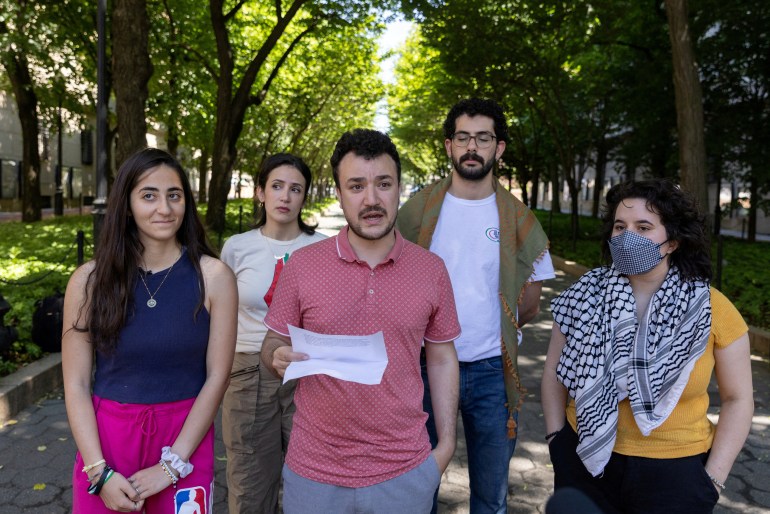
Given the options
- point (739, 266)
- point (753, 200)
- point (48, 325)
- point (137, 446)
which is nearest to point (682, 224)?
point (137, 446)

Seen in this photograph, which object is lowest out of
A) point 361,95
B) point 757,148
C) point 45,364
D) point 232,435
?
point 45,364

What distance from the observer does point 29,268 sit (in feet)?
37.5

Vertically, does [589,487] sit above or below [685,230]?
below

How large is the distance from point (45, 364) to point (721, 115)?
20.3 m

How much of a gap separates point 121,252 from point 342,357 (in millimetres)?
927

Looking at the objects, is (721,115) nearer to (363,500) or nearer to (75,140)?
(363,500)

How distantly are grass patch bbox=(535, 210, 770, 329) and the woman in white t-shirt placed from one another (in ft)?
7.34

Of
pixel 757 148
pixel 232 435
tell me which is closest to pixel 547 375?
pixel 232 435

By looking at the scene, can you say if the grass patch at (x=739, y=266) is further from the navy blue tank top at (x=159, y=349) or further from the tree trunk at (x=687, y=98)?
the navy blue tank top at (x=159, y=349)

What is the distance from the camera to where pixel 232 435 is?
3344 millimetres

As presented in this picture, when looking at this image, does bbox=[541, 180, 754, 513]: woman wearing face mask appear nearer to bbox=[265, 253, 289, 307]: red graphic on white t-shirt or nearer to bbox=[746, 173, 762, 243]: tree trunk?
bbox=[265, 253, 289, 307]: red graphic on white t-shirt

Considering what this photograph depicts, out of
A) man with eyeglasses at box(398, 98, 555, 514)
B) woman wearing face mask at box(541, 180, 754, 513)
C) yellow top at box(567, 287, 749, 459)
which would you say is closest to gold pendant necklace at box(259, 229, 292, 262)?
man with eyeglasses at box(398, 98, 555, 514)

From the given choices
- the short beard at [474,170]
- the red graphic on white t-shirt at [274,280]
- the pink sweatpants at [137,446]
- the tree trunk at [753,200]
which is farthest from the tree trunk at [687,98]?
the tree trunk at [753,200]

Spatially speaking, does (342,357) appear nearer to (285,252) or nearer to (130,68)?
(285,252)
